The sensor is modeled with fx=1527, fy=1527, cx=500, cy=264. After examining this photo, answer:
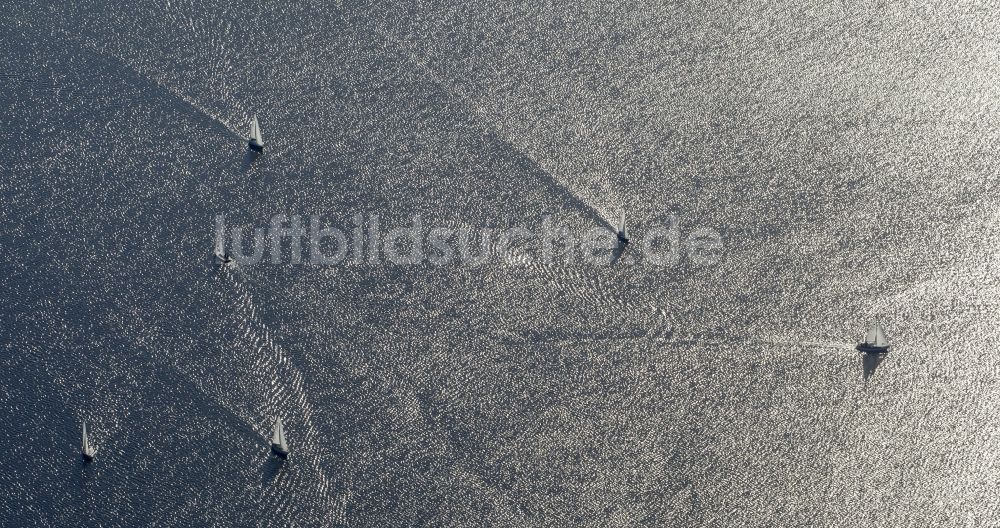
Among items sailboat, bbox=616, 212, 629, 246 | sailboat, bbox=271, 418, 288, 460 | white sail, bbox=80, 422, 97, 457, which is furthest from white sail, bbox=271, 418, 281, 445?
sailboat, bbox=616, 212, 629, 246

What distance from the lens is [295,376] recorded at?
13.0 ft

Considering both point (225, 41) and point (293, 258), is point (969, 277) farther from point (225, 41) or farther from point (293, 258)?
point (225, 41)

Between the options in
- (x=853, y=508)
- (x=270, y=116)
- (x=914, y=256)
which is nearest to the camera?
(x=853, y=508)

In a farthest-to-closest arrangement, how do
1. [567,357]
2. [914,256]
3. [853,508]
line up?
[914,256]
[567,357]
[853,508]

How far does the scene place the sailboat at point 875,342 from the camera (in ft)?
13.3

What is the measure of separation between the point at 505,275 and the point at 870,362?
1.01 metres

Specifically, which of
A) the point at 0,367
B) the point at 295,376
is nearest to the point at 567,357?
the point at 295,376

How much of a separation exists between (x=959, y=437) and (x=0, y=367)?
2.48 metres

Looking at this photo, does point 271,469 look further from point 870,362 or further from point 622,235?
point 870,362

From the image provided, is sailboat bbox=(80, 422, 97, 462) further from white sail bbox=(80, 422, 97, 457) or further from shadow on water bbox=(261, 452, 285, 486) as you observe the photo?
shadow on water bbox=(261, 452, 285, 486)

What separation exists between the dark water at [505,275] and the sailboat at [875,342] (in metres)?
0.06

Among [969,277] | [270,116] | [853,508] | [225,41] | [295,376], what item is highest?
[225,41]

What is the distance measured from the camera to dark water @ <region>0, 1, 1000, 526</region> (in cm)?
378

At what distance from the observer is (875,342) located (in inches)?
159
